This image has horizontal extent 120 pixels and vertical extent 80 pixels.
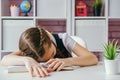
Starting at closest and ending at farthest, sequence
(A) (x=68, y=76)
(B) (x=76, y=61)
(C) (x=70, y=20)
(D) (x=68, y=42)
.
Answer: (A) (x=68, y=76) → (B) (x=76, y=61) → (D) (x=68, y=42) → (C) (x=70, y=20)

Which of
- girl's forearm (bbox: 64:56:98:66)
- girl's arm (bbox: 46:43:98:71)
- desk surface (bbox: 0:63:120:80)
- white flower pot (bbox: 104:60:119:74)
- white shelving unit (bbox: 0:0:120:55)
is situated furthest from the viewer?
white shelving unit (bbox: 0:0:120:55)

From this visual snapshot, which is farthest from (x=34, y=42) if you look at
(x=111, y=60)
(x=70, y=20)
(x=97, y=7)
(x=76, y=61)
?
(x=97, y=7)

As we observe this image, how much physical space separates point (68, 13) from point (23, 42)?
1.52 metres

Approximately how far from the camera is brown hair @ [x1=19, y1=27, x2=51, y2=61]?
1.39 m

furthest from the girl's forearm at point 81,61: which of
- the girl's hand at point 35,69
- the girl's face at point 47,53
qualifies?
the girl's hand at point 35,69

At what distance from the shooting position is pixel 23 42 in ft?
4.79

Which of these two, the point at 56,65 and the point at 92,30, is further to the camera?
the point at 92,30

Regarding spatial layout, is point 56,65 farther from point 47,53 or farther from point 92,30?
point 92,30

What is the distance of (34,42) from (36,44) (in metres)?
0.02

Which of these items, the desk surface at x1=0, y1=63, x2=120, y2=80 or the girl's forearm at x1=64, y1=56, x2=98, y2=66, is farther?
the girl's forearm at x1=64, y1=56, x2=98, y2=66

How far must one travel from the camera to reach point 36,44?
1.38 m

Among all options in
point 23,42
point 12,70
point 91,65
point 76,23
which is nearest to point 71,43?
point 91,65

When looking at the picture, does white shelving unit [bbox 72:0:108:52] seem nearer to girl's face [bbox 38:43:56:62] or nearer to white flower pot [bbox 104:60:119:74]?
girl's face [bbox 38:43:56:62]

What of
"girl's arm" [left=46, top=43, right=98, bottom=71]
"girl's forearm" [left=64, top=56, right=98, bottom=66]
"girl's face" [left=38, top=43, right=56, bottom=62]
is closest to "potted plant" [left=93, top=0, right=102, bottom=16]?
"girl's arm" [left=46, top=43, right=98, bottom=71]
